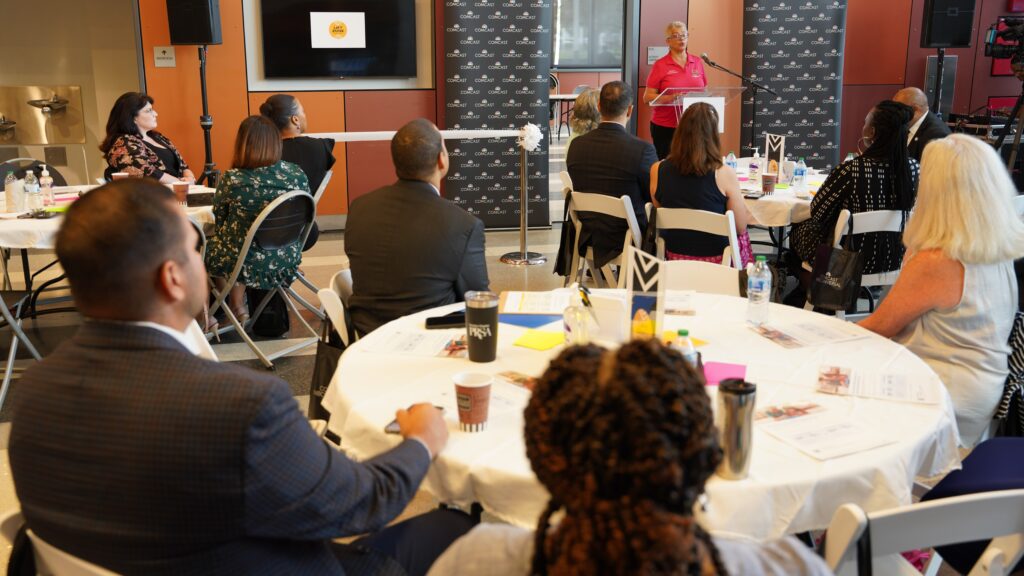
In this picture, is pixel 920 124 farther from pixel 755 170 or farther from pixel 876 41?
pixel 876 41

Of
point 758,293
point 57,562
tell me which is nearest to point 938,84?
point 758,293

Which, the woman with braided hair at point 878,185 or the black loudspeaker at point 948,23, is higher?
the black loudspeaker at point 948,23

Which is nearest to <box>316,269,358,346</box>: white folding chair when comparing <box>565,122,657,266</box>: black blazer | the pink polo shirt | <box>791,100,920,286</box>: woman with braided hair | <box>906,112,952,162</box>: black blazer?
<box>565,122,657,266</box>: black blazer

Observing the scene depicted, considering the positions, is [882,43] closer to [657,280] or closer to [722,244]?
[722,244]

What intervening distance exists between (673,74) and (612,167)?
9.45 feet

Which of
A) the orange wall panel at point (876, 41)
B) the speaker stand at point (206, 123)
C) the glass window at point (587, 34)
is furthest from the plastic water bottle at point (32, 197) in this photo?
the glass window at point (587, 34)

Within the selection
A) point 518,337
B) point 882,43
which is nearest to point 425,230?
point 518,337

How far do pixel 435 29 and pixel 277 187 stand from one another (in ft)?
14.2

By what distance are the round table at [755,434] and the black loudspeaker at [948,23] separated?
731cm

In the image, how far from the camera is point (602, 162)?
5.35 metres

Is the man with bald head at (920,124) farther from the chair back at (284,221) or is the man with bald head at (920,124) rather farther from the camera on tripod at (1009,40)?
the chair back at (284,221)

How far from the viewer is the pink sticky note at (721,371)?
225 centimetres

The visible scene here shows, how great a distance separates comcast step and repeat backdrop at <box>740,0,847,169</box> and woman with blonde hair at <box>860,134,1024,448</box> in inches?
257

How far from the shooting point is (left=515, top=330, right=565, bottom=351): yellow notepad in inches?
101
